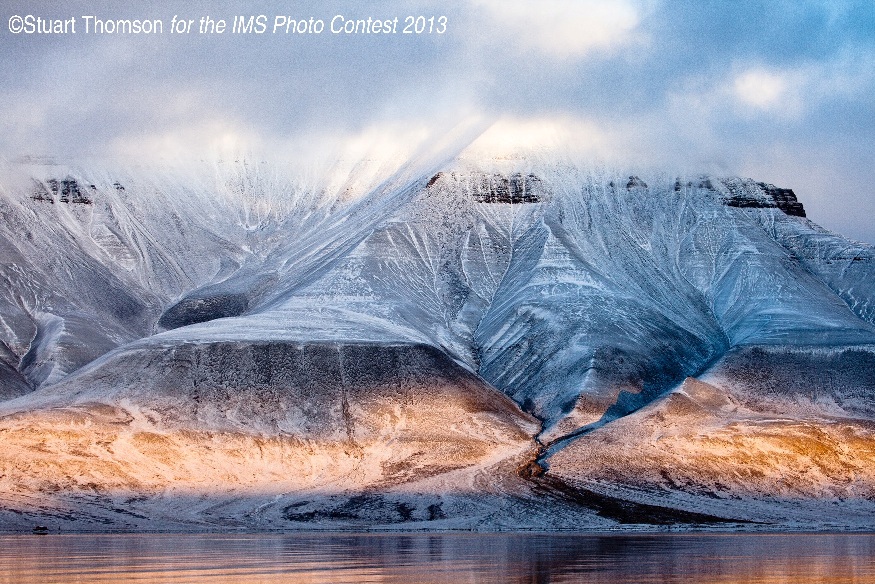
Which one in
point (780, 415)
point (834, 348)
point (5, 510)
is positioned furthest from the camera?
point (834, 348)

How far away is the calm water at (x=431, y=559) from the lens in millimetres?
59719

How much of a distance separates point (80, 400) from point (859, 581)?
101 metres

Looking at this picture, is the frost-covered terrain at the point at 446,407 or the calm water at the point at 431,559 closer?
the calm water at the point at 431,559

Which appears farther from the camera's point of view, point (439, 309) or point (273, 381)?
point (439, 309)

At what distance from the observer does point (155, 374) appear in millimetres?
153125

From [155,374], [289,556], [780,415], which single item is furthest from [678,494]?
[289,556]

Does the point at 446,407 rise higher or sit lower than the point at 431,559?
higher

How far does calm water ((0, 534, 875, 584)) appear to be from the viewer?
59.7m

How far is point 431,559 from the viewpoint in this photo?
72062 millimetres

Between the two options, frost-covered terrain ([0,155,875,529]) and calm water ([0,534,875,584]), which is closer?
calm water ([0,534,875,584])

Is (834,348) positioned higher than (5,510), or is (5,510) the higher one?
(834,348)

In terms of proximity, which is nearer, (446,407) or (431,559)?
(431,559)

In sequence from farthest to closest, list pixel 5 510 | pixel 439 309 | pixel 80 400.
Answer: pixel 439 309
pixel 80 400
pixel 5 510

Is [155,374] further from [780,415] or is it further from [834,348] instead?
[834,348]
